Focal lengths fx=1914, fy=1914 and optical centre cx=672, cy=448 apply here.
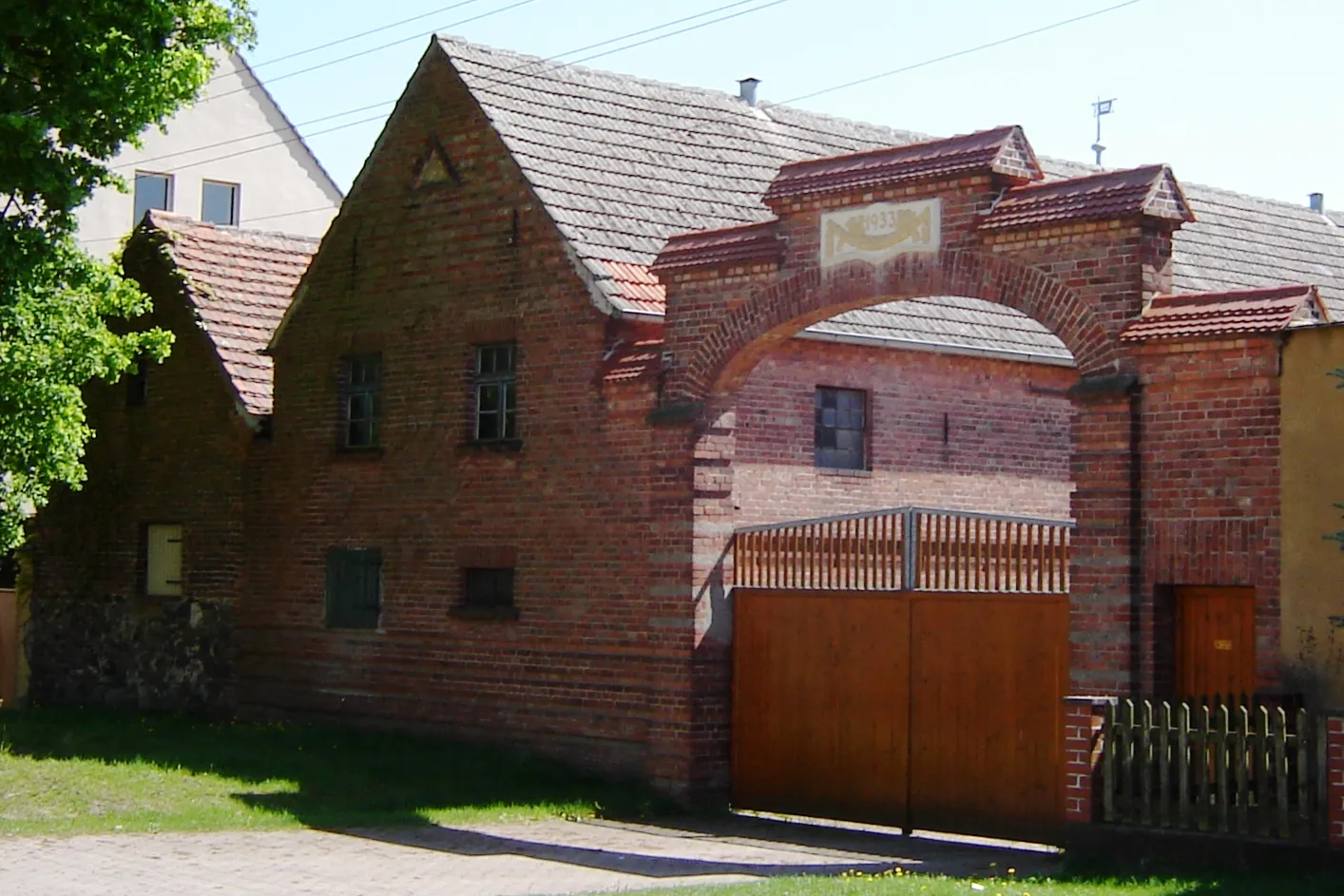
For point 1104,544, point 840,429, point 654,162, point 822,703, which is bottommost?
point 822,703

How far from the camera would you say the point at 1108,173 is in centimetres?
1475

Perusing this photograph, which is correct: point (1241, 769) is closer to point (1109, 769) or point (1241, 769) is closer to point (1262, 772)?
point (1262, 772)

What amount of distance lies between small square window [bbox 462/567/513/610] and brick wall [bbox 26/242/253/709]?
4.29 m

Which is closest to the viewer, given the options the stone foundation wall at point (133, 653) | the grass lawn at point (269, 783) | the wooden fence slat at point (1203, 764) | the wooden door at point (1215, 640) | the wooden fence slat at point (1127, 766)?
the wooden fence slat at point (1203, 764)

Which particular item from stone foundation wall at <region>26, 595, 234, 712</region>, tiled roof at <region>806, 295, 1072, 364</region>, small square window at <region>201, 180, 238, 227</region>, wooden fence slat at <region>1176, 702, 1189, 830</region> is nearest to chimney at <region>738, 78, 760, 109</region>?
tiled roof at <region>806, 295, 1072, 364</region>

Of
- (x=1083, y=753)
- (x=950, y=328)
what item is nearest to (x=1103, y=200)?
(x=1083, y=753)

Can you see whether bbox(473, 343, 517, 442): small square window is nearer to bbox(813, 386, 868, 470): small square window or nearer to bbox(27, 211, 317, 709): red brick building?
bbox(813, 386, 868, 470): small square window

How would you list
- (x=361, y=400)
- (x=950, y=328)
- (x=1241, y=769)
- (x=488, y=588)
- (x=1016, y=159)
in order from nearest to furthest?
(x=1241, y=769) → (x=1016, y=159) → (x=488, y=588) → (x=950, y=328) → (x=361, y=400)

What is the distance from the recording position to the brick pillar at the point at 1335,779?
475 inches

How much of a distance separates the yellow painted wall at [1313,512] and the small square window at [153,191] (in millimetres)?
31752

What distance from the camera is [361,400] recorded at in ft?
73.4

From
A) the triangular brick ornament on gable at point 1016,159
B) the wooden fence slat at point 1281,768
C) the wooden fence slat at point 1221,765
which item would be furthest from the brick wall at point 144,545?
the wooden fence slat at point 1281,768

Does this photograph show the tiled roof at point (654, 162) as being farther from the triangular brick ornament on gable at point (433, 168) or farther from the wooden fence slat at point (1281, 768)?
the wooden fence slat at point (1281, 768)

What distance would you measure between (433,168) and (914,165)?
7122 millimetres
